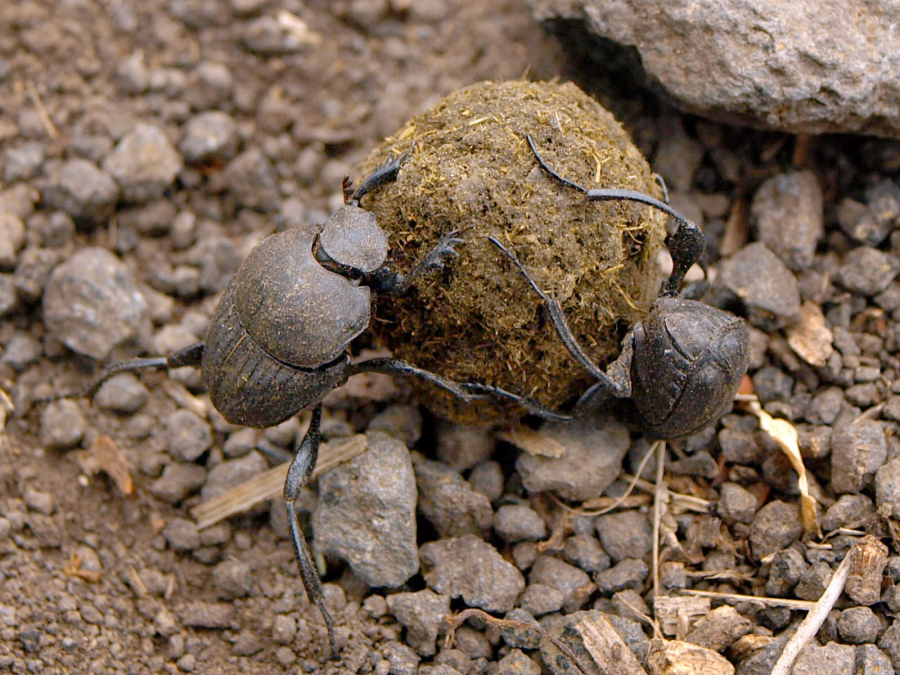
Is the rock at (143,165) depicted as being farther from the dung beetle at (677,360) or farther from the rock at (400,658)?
the rock at (400,658)

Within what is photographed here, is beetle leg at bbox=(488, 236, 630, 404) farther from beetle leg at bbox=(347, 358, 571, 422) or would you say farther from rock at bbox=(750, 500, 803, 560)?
rock at bbox=(750, 500, 803, 560)

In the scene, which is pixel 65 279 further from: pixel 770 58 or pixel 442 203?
pixel 770 58

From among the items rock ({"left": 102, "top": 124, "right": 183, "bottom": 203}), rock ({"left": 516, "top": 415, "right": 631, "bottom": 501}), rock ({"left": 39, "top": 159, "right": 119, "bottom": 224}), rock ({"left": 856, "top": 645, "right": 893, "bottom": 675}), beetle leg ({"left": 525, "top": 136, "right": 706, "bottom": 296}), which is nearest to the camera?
rock ({"left": 856, "top": 645, "right": 893, "bottom": 675})

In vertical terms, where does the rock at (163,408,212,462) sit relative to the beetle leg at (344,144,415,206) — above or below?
below

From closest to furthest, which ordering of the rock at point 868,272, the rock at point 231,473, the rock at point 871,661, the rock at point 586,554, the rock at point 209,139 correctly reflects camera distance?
the rock at point 871,661, the rock at point 586,554, the rock at point 231,473, the rock at point 868,272, the rock at point 209,139

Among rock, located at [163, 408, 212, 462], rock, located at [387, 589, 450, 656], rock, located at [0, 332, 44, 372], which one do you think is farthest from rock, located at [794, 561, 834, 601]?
rock, located at [0, 332, 44, 372]

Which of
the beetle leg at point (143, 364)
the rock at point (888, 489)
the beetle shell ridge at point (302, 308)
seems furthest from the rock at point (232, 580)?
the rock at point (888, 489)

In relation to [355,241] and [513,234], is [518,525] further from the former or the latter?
[355,241]
